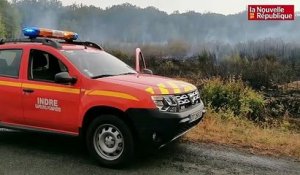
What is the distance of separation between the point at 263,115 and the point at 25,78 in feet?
24.6

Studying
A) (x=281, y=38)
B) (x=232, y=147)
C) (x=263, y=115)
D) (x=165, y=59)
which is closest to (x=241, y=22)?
(x=281, y=38)

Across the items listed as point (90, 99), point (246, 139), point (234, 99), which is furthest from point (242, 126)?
point (90, 99)

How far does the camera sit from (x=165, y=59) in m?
25.9

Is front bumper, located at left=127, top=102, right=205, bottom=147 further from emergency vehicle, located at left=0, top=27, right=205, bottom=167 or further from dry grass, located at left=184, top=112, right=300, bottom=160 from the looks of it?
dry grass, located at left=184, top=112, right=300, bottom=160

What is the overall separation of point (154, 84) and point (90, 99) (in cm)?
86

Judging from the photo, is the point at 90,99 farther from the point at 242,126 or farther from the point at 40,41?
the point at 242,126

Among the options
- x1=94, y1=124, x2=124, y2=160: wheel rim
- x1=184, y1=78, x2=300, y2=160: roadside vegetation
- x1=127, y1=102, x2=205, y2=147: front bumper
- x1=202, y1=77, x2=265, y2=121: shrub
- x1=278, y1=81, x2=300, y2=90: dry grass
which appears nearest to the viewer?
x1=127, y1=102, x2=205, y2=147: front bumper

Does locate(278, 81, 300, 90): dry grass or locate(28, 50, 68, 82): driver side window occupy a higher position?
locate(28, 50, 68, 82): driver side window

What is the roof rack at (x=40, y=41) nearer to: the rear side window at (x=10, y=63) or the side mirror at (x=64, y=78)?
the rear side window at (x=10, y=63)

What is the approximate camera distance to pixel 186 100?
5.58 meters

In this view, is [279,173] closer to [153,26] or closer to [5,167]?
Result: [5,167]

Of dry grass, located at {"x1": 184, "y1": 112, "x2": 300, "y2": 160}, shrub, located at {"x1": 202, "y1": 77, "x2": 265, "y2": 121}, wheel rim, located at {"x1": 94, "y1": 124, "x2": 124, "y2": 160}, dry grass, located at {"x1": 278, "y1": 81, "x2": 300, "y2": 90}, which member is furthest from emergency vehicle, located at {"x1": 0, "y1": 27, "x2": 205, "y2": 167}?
dry grass, located at {"x1": 278, "y1": 81, "x2": 300, "y2": 90}

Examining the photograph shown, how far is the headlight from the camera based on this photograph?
5188 mm

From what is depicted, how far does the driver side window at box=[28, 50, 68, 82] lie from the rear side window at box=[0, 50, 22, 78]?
23cm
